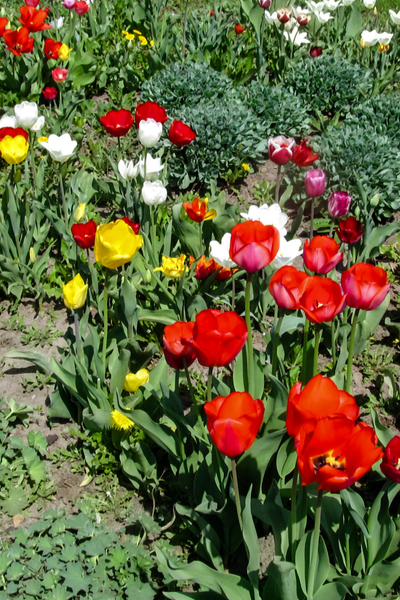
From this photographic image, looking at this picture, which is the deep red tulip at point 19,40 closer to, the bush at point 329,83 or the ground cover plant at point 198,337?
the ground cover plant at point 198,337

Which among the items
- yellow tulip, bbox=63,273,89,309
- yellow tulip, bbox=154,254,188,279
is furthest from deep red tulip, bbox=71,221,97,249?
yellow tulip, bbox=154,254,188,279

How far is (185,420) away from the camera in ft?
5.58

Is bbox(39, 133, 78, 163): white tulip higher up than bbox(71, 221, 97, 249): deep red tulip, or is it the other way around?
bbox(39, 133, 78, 163): white tulip

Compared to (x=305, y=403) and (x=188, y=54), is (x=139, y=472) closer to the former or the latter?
(x=305, y=403)

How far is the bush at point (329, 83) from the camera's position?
13.8 feet

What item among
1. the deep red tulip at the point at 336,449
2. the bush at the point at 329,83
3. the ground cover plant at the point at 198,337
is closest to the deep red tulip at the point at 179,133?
the ground cover plant at the point at 198,337

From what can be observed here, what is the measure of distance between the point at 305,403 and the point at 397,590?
3.05ft

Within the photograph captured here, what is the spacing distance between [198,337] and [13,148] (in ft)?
5.15

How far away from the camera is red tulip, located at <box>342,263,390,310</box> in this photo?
139 centimetres

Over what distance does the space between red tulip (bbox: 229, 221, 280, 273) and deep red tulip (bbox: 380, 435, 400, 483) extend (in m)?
0.56

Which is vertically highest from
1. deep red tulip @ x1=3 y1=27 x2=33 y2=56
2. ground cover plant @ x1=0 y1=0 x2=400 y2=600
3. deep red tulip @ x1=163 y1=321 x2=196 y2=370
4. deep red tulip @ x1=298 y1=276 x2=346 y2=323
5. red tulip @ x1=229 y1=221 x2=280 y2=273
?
deep red tulip @ x1=3 y1=27 x2=33 y2=56

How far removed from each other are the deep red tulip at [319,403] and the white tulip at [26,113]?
2.12 metres

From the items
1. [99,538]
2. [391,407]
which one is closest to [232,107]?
[391,407]

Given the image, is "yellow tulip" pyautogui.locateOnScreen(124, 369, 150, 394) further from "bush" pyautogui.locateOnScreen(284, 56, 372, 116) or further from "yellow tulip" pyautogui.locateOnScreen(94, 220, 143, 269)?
"bush" pyautogui.locateOnScreen(284, 56, 372, 116)
